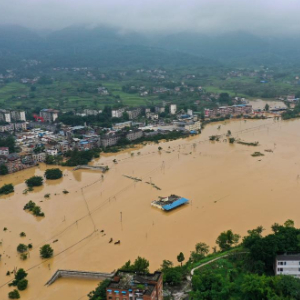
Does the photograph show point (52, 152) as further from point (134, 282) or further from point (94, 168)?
point (134, 282)

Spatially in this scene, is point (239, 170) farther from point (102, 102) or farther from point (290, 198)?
point (102, 102)

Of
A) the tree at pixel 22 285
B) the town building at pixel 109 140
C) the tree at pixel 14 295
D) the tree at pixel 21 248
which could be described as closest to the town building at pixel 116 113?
the town building at pixel 109 140

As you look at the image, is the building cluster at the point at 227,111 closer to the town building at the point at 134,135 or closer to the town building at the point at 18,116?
the town building at the point at 134,135

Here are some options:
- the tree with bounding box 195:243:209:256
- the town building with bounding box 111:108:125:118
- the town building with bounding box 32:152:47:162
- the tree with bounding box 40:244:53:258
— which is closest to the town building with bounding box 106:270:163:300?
the tree with bounding box 195:243:209:256

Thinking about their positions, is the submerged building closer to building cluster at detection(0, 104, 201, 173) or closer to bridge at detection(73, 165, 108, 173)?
bridge at detection(73, 165, 108, 173)

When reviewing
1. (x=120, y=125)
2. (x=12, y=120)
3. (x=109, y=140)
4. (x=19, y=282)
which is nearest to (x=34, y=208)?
(x=19, y=282)
